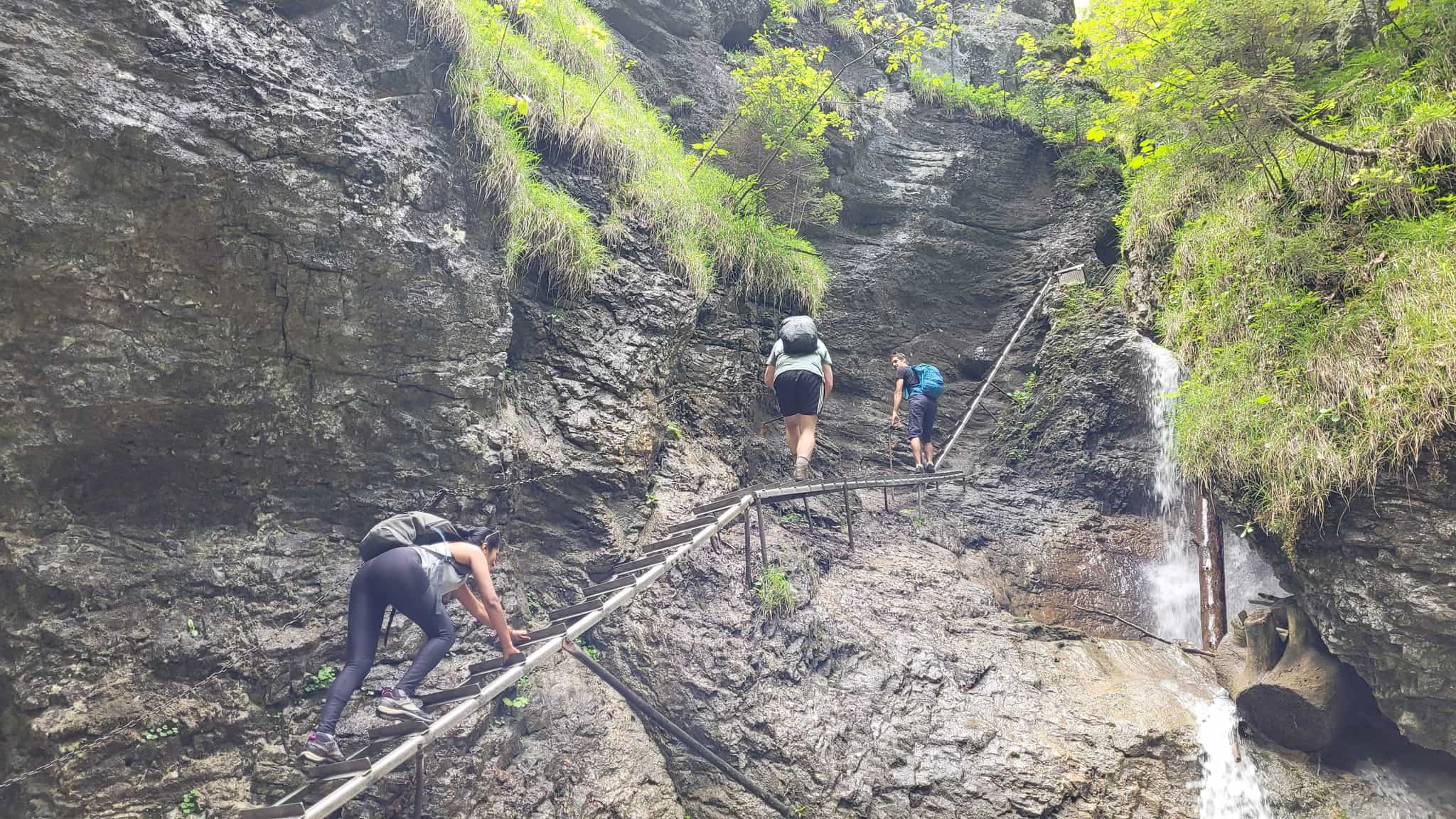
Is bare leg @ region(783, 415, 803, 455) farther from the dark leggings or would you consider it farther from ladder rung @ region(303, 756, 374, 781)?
ladder rung @ region(303, 756, 374, 781)

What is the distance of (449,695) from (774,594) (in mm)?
3423

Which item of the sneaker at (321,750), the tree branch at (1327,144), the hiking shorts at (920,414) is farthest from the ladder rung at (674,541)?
the tree branch at (1327,144)

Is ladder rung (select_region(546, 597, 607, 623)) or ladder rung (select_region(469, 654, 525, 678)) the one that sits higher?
ladder rung (select_region(546, 597, 607, 623))

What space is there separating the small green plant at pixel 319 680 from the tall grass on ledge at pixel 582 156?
3.97 meters

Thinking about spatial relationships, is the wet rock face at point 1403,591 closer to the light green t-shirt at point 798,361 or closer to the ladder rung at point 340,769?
the light green t-shirt at point 798,361

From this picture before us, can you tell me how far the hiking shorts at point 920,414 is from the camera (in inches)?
377

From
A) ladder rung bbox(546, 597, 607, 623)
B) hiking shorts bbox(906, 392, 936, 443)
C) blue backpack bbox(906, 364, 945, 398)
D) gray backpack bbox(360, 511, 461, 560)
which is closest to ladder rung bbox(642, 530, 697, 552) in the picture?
ladder rung bbox(546, 597, 607, 623)

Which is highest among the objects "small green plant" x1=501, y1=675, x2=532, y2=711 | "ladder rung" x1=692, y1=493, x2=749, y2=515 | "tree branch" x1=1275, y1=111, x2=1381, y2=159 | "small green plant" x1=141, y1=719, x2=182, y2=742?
"tree branch" x1=1275, y1=111, x2=1381, y2=159

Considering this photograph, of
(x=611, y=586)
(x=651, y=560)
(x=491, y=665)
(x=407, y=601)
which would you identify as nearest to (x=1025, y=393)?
(x=651, y=560)

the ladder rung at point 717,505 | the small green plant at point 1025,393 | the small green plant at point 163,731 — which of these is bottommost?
the small green plant at point 163,731

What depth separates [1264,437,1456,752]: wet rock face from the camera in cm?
542

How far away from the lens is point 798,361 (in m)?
8.05

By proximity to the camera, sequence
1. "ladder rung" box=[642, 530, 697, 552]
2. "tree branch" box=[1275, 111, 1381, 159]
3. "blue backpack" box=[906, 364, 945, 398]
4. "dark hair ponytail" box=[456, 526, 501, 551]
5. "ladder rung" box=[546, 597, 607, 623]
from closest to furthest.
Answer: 1. "dark hair ponytail" box=[456, 526, 501, 551]
2. "ladder rung" box=[546, 597, 607, 623]
3. "tree branch" box=[1275, 111, 1381, 159]
4. "ladder rung" box=[642, 530, 697, 552]
5. "blue backpack" box=[906, 364, 945, 398]

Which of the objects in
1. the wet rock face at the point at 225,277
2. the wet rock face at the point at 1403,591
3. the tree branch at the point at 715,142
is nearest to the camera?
the wet rock face at the point at 225,277
